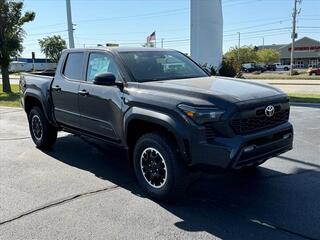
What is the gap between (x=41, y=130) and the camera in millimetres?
7727

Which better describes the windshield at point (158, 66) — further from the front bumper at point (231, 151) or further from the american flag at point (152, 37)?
the american flag at point (152, 37)

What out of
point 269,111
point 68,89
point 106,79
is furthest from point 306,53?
point 106,79

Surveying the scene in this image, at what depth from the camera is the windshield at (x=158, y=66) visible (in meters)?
5.58

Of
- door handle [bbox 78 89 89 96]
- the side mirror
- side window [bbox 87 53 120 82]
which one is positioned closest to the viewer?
the side mirror

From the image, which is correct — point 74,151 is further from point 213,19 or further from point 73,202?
point 213,19

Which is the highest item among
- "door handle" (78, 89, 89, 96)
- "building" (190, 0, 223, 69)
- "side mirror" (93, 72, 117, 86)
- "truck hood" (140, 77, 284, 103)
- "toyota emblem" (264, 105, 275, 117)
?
"building" (190, 0, 223, 69)

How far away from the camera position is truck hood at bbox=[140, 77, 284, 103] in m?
4.56

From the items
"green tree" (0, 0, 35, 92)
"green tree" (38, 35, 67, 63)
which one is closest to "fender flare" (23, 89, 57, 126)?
"green tree" (0, 0, 35, 92)

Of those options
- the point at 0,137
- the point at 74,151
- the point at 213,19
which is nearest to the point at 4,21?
the point at 213,19

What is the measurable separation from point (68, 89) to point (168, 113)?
2506 millimetres

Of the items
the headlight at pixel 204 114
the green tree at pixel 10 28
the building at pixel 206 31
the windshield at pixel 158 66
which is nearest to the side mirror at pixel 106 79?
the windshield at pixel 158 66

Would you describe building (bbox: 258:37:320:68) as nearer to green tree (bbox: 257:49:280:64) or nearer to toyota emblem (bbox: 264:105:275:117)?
green tree (bbox: 257:49:280:64)

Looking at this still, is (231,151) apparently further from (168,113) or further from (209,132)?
(168,113)

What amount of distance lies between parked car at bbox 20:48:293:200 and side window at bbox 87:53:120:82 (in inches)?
0.6
